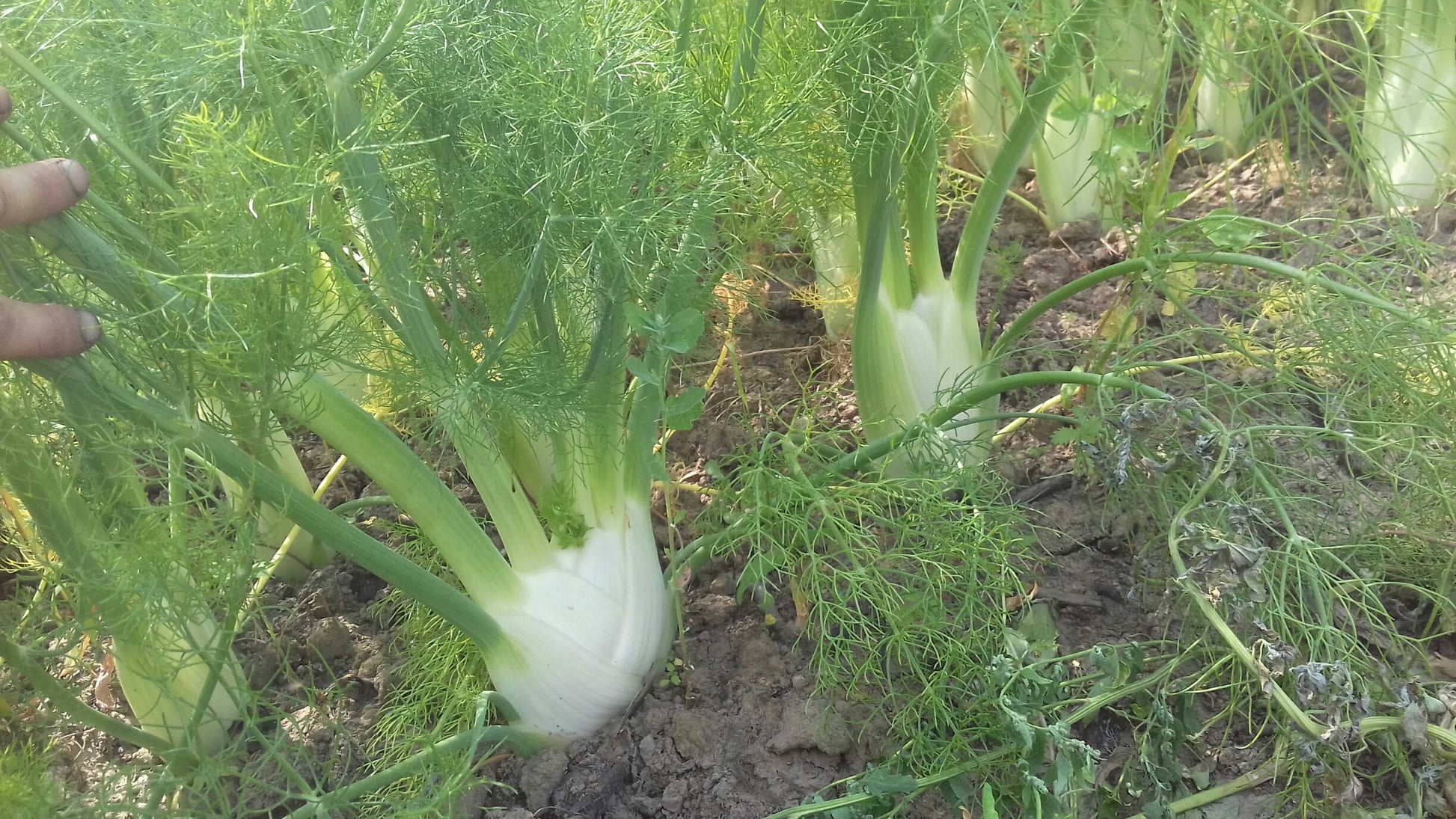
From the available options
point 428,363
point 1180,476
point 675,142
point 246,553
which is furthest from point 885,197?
point 246,553

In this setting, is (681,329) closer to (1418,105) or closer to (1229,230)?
(1229,230)

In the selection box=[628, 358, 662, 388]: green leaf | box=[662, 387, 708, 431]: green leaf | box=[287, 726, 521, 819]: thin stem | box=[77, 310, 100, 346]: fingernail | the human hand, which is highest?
the human hand

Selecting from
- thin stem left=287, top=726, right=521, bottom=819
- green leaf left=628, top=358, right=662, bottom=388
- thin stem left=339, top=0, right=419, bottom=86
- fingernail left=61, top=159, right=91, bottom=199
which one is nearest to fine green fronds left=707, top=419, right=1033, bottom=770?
green leaf left=628, top=358, right=662, bottom=388

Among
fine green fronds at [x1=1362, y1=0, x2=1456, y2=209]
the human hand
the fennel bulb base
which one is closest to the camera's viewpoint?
the human hand

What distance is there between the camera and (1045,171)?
1.82 meters

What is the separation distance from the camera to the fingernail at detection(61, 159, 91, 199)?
0.80 meters

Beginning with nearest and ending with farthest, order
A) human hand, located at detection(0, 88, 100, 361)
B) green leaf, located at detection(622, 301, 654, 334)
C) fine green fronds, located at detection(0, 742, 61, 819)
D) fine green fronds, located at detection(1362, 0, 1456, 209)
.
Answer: human hand, located at detection(0, 88, 100, 361)
fine green fronds, located at detection(0, 742, 61, 819)
green leaf, located at detection(622, 301, 654, 334)
fine green fronds, located at detection(1362, 0, 1456, 209)

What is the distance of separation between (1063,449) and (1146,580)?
1.21 ft

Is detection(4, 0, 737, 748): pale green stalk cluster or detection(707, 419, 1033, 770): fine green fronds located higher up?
detection(4, 0, 737, 748): pale green stalk cluster

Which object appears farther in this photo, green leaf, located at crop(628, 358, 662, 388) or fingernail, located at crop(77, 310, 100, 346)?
green leaf, located at crop(628, 358, 662, 388)

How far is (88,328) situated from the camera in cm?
82

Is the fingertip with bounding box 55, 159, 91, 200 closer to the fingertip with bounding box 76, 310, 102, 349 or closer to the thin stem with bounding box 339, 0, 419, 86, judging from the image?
the fingertip with bounding box 76, 310, 102, 349

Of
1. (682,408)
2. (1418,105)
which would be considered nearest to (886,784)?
(682,408)

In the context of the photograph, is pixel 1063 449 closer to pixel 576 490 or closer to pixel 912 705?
pixel 912 705
